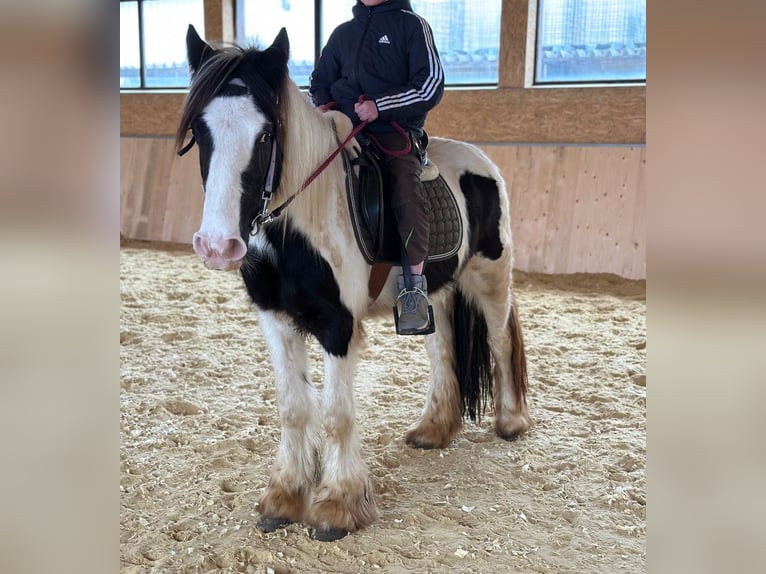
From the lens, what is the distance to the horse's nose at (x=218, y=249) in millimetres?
1639

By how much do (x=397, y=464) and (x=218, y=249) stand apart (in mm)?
1449

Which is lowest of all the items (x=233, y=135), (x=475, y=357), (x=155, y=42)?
(x=475, y=357)

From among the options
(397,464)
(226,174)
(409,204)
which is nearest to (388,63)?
(409,204)

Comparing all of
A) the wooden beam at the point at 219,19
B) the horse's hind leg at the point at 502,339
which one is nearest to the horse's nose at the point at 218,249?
the horse's hind leg at the point at 502,339

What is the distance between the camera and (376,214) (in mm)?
2256

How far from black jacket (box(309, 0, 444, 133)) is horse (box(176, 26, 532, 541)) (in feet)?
0.85

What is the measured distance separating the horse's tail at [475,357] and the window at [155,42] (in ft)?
24.5

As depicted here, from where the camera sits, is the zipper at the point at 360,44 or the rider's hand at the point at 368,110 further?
the zipper at the point at 360,44

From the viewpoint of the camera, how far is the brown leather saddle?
2227 millimetres

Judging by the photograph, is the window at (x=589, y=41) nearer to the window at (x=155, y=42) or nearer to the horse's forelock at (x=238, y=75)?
the window at (x=155, y=42)

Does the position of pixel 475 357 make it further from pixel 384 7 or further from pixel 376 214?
pixel 384 7

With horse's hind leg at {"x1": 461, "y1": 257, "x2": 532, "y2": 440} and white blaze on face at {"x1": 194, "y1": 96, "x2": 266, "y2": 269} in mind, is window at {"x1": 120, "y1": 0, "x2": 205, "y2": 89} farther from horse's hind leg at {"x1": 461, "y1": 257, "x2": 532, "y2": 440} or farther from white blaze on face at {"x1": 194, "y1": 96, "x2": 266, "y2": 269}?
white blaze on face at {"x1": 194, "y1": 96, "x2": 266, "y2": 269}
